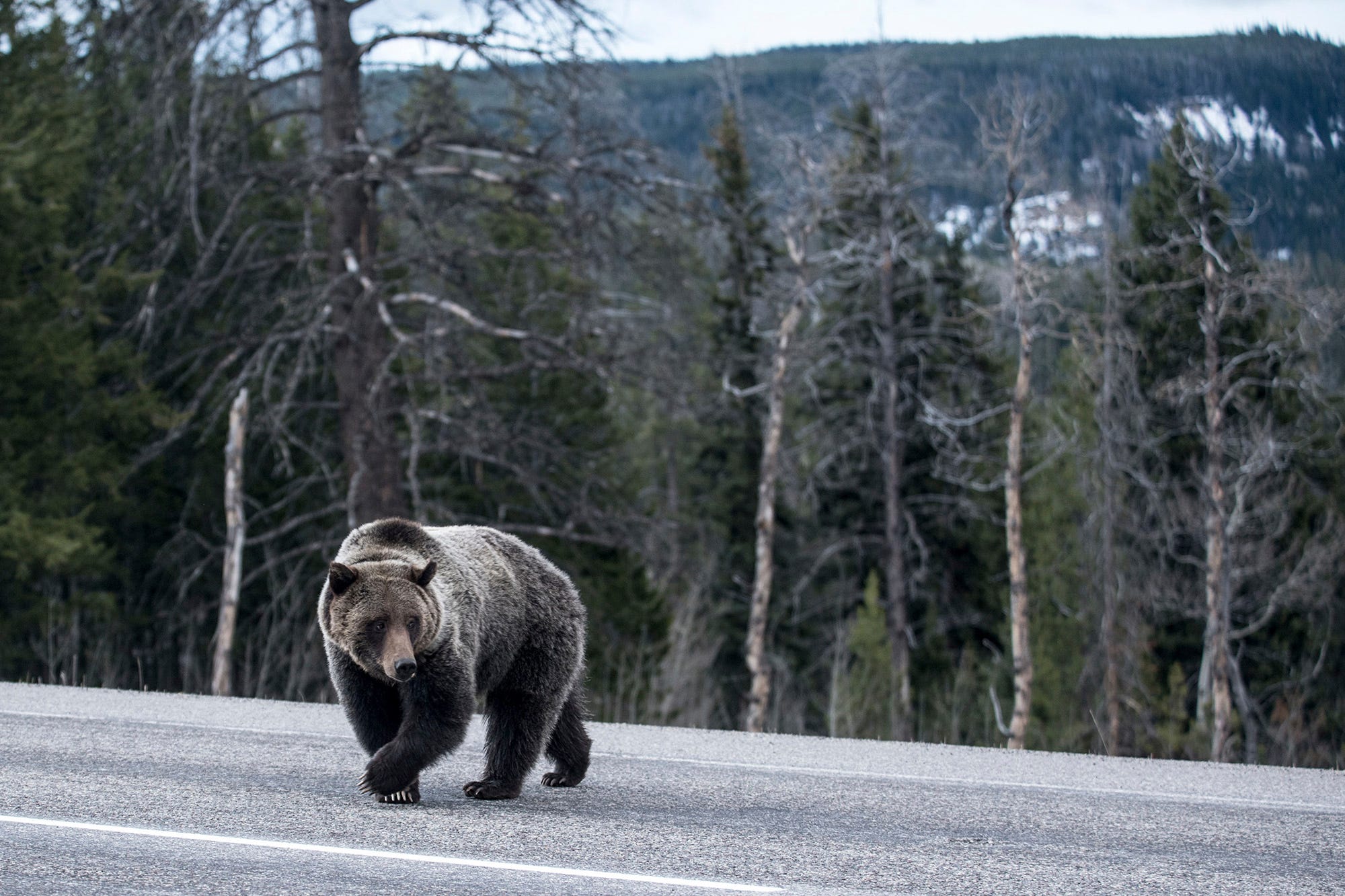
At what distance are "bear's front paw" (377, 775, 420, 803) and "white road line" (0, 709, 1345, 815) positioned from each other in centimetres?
227

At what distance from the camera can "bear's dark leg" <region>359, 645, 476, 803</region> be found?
570 cm

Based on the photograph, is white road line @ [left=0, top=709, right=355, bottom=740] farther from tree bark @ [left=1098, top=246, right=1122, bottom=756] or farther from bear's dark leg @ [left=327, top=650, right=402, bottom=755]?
tree bark @ [left=1098, top=246, right=1122, bottom=756]

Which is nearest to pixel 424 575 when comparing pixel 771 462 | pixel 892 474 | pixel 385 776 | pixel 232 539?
pixel 385 776

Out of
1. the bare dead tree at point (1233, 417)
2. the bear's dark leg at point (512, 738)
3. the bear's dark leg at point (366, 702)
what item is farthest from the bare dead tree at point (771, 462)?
the bear's dark leg at point (366, 702)

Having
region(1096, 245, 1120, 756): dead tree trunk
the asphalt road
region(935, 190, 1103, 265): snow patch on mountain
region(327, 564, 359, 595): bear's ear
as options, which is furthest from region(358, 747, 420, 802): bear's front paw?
region(1096, 245, 1120, 756): dead tree trunk

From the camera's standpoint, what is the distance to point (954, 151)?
2733 cm

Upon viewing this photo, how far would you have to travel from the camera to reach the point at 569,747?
269 inches

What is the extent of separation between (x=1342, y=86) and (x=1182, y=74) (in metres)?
30.6

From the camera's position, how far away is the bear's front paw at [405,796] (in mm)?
5836

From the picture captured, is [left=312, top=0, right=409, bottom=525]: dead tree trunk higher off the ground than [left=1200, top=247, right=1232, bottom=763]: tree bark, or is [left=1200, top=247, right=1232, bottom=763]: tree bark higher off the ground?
[left=312, top=0, right=409, bottom=525]: dead tree trunk

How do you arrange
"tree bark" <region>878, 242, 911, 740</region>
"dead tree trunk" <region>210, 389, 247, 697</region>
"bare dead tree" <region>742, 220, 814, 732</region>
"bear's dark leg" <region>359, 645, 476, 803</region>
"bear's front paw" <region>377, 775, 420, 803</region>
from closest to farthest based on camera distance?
"bear's dark leg" <region>359, 645, 476, 803</region> → "bear's front paw" <region>377, 775, 420, 803</region> → "dead tree trunk" <region>210, 389, 247, 697</region> → "bare dead tree" <region>742, 220, 814, 732</region> → "tree bark" <region>878, 242, 911, 740</region>

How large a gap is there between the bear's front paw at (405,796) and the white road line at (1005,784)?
2292mm

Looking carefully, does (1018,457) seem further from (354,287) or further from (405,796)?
(405,796)

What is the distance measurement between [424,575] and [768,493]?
720 inches
